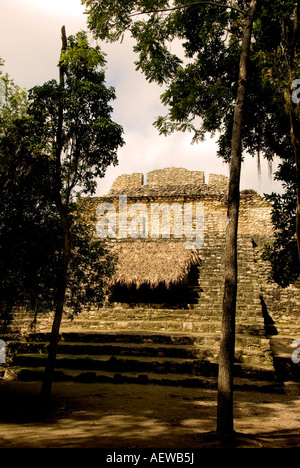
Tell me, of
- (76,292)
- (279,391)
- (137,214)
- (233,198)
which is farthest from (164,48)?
(137,214)

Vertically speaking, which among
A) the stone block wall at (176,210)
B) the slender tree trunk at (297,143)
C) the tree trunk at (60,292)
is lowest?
the tree trunk at (60,292)

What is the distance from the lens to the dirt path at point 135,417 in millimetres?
4203

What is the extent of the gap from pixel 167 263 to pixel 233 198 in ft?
28.9

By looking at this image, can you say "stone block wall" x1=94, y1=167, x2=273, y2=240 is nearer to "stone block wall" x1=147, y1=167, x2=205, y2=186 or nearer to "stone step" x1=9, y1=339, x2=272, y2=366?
"stone block wall" x1=147, y1=167, x2=205, y2=186

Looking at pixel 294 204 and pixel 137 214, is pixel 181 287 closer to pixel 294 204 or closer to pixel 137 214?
pixel 294 204

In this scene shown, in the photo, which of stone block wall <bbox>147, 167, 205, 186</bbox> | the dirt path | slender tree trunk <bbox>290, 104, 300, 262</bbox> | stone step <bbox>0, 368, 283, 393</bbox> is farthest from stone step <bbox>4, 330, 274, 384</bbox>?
stone block wall <bbox>147, 167, 205, 186</bbox>

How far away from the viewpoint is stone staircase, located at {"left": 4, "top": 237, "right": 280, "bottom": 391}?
26.9 feet

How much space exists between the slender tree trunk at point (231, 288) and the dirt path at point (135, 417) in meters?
0.36

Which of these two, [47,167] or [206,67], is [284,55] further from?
[47,167]

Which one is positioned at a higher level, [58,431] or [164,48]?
[164,48]

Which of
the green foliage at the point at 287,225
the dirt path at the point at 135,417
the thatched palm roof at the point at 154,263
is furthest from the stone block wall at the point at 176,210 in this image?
the dirt path at the point at 135,417

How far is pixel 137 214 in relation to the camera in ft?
69.7

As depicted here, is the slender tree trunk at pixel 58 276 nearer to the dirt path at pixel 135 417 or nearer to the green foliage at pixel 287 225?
the dirt path at pixel 135 417

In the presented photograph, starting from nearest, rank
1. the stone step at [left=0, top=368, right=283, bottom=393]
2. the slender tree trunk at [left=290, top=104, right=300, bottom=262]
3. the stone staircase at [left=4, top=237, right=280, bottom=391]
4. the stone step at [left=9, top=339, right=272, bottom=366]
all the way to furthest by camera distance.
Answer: the slender tree trunk at [left=290, top=104, right=300, bottom=262] < the stone step at [left=0, top=368, right=283, bottom=393] < the stone staircase at [left=4, top=237, right=280, bottom=391] < the stone step at [left=9, top=339, right=272, bottom=366]
